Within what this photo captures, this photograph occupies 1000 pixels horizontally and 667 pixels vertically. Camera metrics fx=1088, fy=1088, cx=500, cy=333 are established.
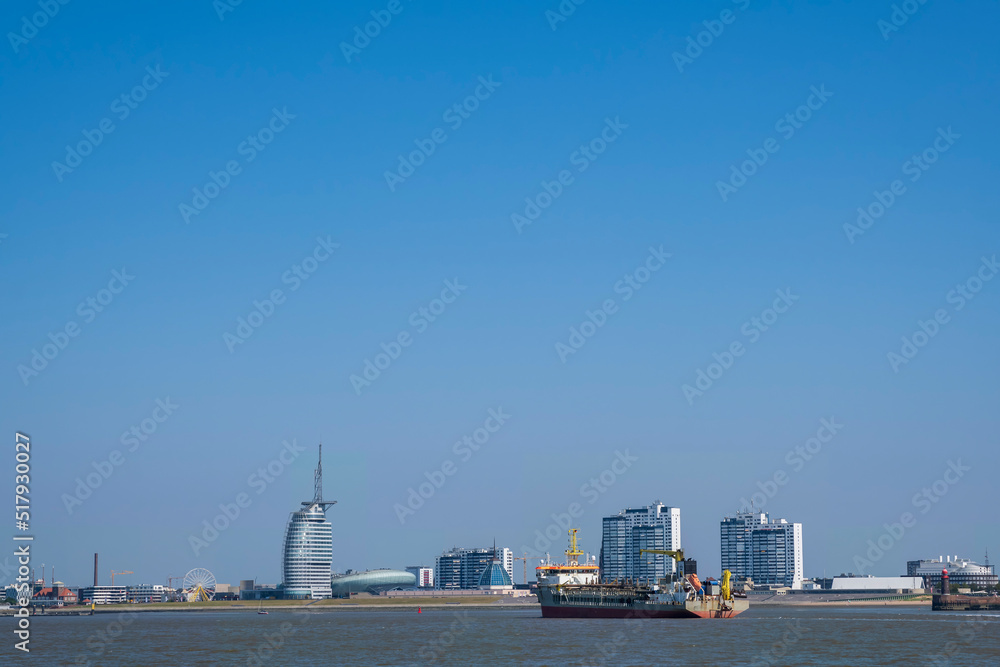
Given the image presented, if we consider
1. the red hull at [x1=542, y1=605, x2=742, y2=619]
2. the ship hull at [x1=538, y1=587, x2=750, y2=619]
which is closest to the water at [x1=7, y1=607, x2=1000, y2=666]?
the ship hull at [x1=538, y1=587, x2=750, y2=619]

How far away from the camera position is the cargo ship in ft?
368

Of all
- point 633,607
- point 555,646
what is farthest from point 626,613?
point 555,646

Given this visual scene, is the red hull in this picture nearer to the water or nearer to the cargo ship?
the cargo ship

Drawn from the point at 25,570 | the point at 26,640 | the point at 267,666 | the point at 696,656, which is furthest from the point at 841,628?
the point at 25,570

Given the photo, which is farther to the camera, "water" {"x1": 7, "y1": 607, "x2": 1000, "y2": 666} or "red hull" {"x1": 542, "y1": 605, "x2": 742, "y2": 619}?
"red hull" {"x1": 542, "y1": 605, "x2": 742, "y2": 619}

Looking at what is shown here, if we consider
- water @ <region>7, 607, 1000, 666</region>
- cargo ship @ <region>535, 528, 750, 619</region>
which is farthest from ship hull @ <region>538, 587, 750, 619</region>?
water @ <region>7, 607, 1000, 666</region>

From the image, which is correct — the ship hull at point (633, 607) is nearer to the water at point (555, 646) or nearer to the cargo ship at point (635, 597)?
the cargo ship at point (635, 597)

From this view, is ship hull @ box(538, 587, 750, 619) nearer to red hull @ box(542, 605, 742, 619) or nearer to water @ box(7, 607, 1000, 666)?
red hull @ box(542, 605, 742, 619)

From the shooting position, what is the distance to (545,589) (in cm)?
12794

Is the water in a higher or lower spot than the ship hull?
higher

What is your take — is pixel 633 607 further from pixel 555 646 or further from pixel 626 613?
pixel 555 646

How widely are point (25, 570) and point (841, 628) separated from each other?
75801 mm

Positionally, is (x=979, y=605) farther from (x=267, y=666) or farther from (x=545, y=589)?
(x=267, y=666)

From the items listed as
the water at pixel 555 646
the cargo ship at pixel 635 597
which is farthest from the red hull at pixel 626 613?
the water at pixel 555 646
